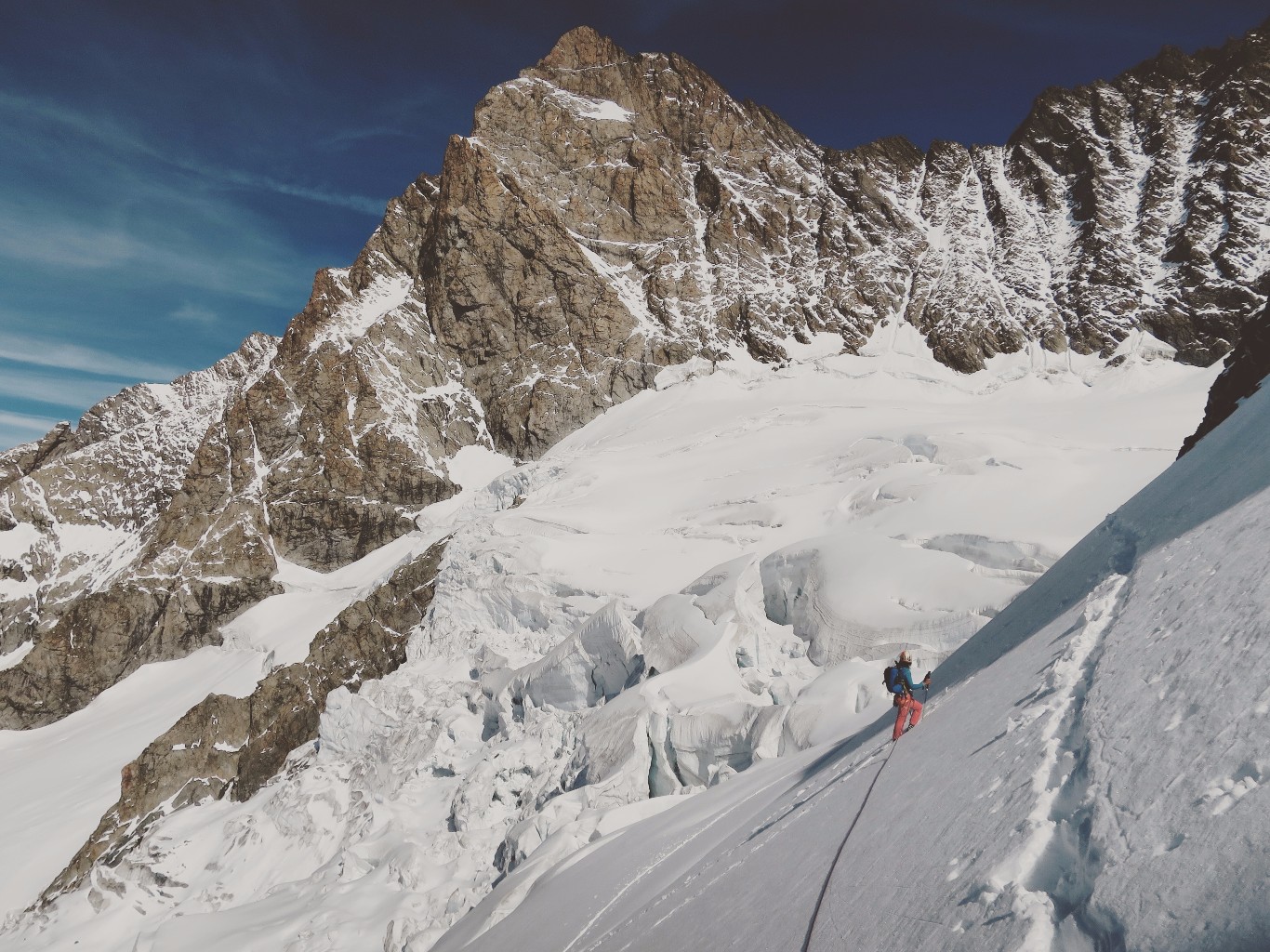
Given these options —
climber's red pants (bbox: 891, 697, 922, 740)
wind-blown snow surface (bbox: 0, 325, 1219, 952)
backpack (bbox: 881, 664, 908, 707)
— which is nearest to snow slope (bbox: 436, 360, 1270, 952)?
climber's red pants (bbox: 891, 697, 922, 740)

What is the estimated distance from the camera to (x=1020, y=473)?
22.9 m

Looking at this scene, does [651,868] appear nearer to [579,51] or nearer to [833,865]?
[833,865]

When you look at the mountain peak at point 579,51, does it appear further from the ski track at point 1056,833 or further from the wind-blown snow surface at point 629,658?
the ski track at point 1056,833

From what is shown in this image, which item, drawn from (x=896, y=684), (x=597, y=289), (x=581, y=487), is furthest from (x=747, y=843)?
(x=597, y=289)

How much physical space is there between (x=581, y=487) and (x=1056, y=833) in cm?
3742

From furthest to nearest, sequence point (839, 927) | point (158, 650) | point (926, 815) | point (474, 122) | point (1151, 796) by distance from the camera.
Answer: point (474, 122), point (158, 650), point (926, 815), point (839, 927), point (1151, 796)

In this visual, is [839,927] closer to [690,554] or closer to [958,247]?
[690,554]

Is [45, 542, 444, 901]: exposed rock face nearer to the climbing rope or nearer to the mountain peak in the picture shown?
the climbing rope

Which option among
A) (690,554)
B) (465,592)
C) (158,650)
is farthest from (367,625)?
(158,650)

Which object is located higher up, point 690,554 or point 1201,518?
point 690,554

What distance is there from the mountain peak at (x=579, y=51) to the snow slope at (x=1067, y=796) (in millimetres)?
94110

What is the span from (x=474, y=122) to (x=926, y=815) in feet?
275

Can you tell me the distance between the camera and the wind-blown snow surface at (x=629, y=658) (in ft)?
53.9

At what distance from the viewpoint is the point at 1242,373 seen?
1243cm
